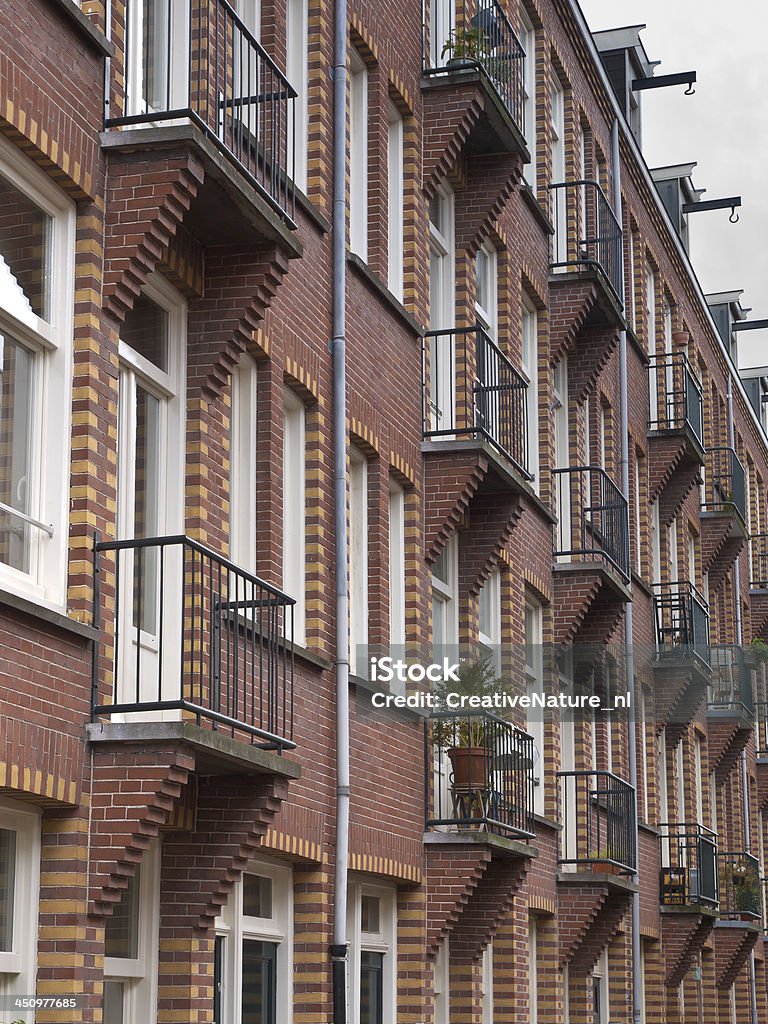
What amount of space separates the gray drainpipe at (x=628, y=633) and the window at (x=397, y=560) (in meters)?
7.83

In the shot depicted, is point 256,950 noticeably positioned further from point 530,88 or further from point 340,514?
point 530,88

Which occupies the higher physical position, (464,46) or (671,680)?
(464,46)

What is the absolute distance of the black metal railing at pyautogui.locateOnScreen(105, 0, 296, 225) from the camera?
1115cm

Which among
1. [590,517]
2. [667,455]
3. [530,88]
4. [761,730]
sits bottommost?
[761,730]

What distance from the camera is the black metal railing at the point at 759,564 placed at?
138ft

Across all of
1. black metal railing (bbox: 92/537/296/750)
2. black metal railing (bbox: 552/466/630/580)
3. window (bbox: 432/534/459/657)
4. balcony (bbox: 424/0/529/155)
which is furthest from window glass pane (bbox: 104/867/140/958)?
black metal railing (bbox: 552/466/630/580)

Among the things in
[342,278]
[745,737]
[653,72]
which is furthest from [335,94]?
[745,737]

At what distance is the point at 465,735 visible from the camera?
16.2 meters

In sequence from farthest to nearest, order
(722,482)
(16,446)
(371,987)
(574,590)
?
(722,482) → (574,590) → (371,987) → (16,446)

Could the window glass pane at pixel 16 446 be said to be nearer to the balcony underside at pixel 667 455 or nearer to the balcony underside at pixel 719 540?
the balcony underside at pixel 667 455

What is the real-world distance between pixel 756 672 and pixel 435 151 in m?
23.9

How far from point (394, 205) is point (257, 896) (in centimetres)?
693

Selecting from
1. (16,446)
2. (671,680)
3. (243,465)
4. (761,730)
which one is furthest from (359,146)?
(761,730)

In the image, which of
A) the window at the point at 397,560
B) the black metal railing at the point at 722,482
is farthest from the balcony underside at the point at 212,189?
the black metal railing at the point at 722,482
